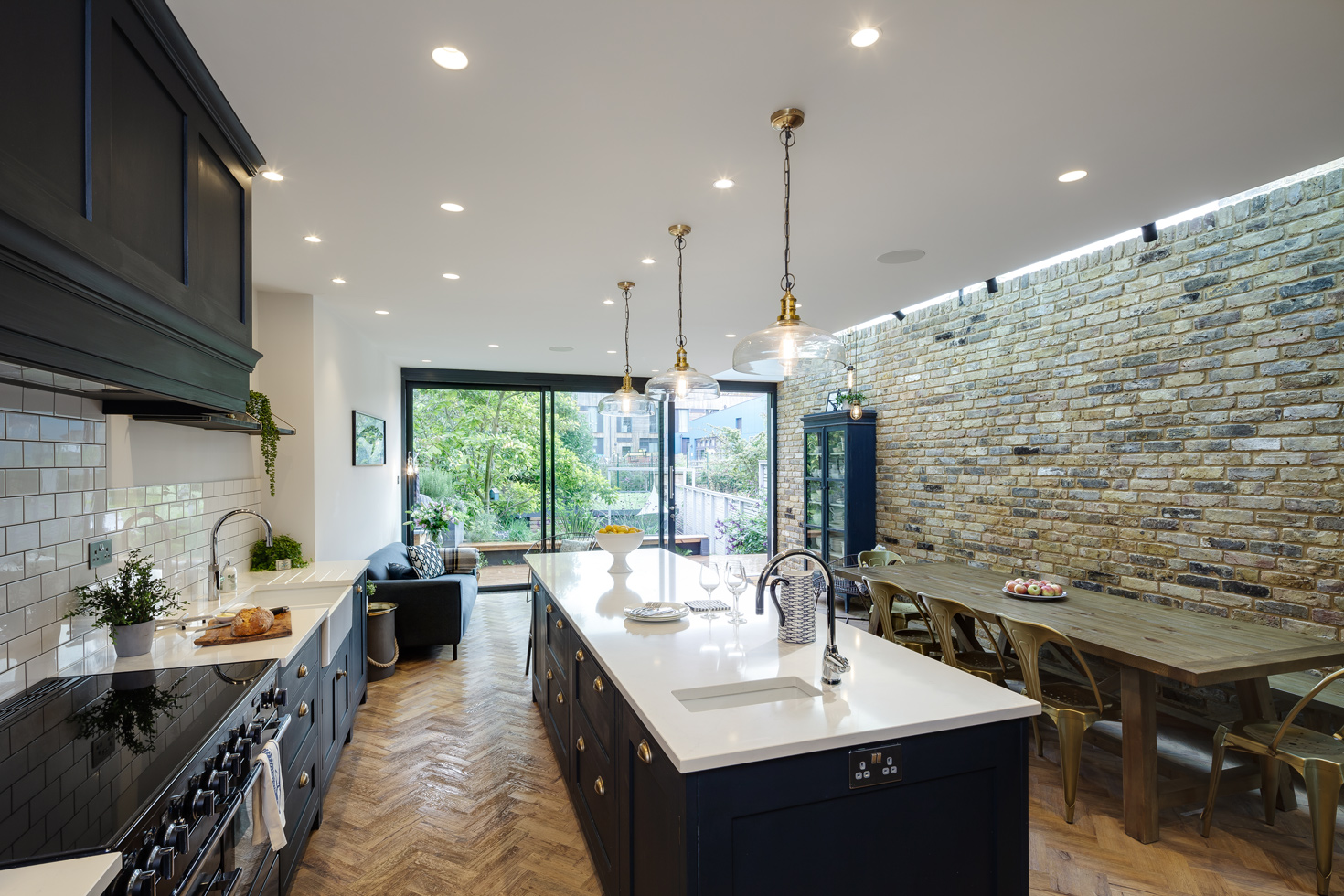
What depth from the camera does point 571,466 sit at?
7.98 metres

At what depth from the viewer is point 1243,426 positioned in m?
3.14

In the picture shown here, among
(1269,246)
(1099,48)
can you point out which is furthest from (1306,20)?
(1269,246)

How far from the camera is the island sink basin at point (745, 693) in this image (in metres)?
1.77

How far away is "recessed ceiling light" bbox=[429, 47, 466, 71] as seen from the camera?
1.79 m

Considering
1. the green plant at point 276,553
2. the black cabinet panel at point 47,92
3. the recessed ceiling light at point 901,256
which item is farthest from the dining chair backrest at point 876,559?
the black cabinet panel at point 47,92

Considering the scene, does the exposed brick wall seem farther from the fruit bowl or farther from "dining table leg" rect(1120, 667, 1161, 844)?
the fruit bowl

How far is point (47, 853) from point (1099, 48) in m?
2.98

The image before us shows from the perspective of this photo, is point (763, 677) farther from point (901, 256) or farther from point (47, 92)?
point (901, 256)

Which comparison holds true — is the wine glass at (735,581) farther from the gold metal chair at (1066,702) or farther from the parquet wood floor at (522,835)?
the gold metal chair at (1066,702)

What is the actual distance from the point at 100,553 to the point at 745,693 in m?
2.25

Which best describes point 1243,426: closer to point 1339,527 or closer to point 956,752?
point 1339,527

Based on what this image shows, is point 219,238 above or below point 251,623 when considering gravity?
above

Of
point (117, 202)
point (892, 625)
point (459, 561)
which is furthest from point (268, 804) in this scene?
point (459, 561)

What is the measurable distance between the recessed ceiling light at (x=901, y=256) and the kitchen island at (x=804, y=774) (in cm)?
236
